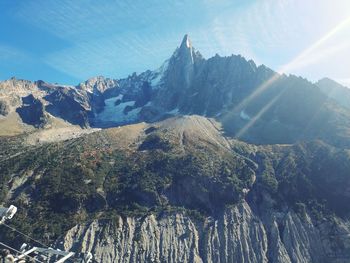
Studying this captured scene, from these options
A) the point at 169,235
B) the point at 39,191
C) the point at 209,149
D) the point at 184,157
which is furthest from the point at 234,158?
the point at 39,191

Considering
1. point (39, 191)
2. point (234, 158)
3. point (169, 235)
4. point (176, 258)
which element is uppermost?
point (234, 158)

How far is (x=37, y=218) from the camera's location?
121 metres

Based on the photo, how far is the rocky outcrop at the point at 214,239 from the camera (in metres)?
112

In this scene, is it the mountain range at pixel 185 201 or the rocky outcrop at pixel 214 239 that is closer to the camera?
the rocky outcrop at pixel 214 239

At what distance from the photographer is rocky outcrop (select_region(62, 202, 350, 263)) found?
368 feet

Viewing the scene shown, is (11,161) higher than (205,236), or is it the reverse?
(11,161)

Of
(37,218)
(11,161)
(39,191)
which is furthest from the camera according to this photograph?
(11,161)

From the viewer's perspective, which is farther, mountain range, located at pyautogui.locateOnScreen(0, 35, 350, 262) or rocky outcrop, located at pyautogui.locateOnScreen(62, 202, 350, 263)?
mountain range, located at pyautogui.locateOnScreen(0, 35, 350, 262)

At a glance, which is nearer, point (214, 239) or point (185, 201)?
point (214, 239)

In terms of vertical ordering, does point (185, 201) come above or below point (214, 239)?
above

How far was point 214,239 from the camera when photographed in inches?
4742

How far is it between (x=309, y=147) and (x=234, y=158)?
105 ft

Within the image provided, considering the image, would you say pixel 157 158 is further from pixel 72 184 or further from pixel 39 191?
pixel 39 191

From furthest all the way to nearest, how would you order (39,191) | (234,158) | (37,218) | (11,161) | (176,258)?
(234,158) < (11,161) < (39,191) < (37,218) < (176,258)
